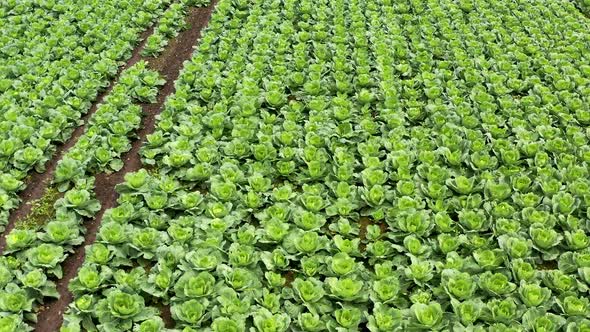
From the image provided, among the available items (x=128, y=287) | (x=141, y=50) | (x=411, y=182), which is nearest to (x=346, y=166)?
(x=411, y=182)

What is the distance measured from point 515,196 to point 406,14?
6312mm

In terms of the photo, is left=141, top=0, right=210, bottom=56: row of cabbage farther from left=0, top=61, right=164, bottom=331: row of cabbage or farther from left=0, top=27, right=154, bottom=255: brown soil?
left=0, top=27, right=154, bottom=255: brown soil

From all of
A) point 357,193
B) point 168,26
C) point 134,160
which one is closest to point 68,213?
point 134,160

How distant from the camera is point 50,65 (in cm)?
996

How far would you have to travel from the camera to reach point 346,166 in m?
7.62

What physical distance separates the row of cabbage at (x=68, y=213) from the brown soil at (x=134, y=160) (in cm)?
10

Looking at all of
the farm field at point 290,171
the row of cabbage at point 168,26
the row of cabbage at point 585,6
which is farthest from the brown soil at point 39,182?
the row of cabbage at point 585,6

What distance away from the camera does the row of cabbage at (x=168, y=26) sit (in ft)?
35.8

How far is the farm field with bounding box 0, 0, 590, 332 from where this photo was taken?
19.3 ft

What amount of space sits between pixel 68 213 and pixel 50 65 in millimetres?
4095

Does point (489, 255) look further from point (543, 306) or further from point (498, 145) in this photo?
point (498, 145)

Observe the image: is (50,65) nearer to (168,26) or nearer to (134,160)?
(168,26)

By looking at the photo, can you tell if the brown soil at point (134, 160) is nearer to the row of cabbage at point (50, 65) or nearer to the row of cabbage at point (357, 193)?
the row of cabbage at point (357, 193)

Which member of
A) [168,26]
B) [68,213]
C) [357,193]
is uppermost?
[357,193]
